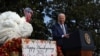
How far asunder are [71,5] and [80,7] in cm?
63

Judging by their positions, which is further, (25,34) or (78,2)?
(78,2)

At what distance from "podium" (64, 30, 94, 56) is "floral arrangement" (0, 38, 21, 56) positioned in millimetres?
969

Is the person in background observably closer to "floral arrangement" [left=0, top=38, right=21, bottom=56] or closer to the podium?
"floral arrangement" [left=0, top=38, right=21, bottom=56]

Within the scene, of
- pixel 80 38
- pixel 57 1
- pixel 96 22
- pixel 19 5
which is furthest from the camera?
pixel 96 22

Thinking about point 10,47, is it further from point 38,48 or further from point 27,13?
point 27,13

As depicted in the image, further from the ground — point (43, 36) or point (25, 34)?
point (25, 34)

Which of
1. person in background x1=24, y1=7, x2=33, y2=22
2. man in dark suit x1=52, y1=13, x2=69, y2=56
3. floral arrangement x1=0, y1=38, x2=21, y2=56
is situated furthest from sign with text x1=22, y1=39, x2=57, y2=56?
man in dark suit x1=52, y1=13, x2=69, y2=56

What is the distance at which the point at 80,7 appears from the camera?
23734 mm

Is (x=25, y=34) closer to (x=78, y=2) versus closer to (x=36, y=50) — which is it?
(x=36, y=50)

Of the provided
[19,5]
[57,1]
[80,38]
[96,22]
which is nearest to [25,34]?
[80,38]

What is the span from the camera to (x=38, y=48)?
5273 millimetres

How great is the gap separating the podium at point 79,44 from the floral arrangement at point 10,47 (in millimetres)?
969

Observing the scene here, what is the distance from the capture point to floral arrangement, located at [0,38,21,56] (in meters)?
5.08

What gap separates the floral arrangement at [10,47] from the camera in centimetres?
508
